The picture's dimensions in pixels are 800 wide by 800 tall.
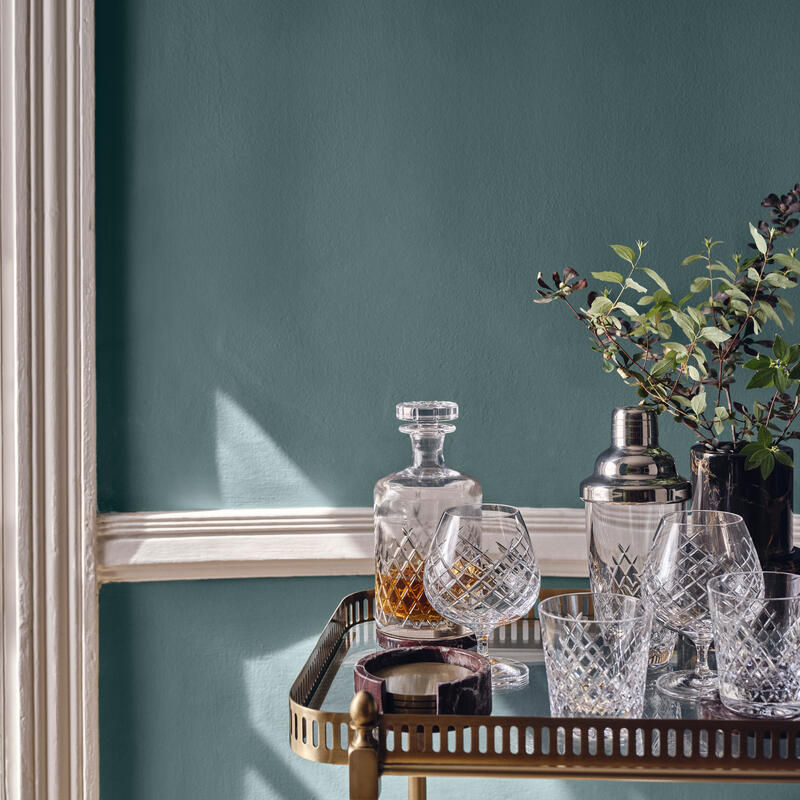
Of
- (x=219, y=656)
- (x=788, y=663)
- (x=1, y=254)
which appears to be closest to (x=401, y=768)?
(x=788, y=663)

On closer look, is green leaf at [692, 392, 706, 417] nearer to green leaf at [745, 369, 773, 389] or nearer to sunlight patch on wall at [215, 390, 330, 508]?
green leaf at [745, 369, 773, 389]

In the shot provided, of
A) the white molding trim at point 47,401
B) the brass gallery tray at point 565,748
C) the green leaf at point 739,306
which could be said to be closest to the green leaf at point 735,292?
the green leaf at point 739,306

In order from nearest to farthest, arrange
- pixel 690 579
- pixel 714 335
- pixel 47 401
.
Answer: pixel 690 579 → pixel 714 335 → pixel 47 401

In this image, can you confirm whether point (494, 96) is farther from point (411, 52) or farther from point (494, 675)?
point (494, 675)

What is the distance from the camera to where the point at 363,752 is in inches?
31.5

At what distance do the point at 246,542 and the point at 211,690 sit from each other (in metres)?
0.26

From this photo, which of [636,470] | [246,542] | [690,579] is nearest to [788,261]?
[636,470]

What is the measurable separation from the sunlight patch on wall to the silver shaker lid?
52 centimetres

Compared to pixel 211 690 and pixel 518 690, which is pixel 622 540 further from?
pixel 211 690

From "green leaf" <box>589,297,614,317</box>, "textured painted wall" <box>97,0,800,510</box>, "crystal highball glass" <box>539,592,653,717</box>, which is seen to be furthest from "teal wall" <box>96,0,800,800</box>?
"crystal highball glass" <box>539,592,653,717</box>

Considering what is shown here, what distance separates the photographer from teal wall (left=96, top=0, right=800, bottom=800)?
134cm

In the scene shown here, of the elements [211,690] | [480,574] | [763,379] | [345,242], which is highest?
[345,242]

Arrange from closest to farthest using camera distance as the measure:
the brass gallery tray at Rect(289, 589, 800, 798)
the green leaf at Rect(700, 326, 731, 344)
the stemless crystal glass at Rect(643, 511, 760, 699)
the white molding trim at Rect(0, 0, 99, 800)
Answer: the brass gallery tray at Rect(289, 589, 800, 798)
the stemless crystal glass at Rect(643, 511, 760, 699)
the green leaf at Rect(700, 326, 731, 344)
the white molding trim at Rect(0, 0, 99, 800)

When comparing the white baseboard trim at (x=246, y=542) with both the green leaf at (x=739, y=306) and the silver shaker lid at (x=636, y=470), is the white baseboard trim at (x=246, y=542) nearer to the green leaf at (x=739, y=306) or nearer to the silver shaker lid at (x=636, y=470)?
the silver shaker lid at (x=636, y=470)
